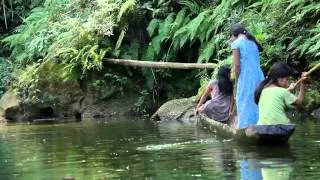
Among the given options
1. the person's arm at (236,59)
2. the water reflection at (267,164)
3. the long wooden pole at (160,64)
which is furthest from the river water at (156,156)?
the long wooden pole at (160,64)

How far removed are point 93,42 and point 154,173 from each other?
A: 12.4m

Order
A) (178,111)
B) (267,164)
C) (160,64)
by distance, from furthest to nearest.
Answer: (160,64) < (178,111) < (267,164)

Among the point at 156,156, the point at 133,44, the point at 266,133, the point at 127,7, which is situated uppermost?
the point at 127,7

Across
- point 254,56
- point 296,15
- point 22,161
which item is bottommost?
point 22,161

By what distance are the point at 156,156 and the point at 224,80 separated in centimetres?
352

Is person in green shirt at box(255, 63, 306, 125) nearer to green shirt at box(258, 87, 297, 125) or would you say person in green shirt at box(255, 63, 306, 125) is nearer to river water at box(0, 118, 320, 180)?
green shirt at box(258, 87, 297, 125)

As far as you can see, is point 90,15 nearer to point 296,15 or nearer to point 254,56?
point 296,15

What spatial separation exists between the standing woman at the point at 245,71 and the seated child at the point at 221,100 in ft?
6.67

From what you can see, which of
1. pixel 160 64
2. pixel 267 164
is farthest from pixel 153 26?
pixel 267 164

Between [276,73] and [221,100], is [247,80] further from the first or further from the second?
[221,100]

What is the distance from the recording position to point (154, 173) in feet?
23.1

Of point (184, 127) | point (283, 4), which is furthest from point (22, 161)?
point (283, 4)

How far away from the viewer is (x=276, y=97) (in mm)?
8492

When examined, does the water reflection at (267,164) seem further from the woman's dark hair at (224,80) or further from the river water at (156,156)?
the woman's dark hair at (224,80)
